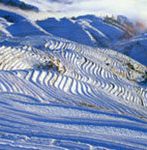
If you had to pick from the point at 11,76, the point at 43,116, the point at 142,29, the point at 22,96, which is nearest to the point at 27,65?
the point at 11,76

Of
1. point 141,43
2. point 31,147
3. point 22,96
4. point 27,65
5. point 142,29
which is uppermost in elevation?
point 142,29

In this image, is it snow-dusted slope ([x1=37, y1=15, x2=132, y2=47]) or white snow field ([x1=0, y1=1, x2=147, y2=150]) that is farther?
snow-dusted slope ([x1=37, y1=15, x2=132, y2=47])

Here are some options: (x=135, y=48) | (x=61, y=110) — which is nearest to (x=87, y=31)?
(x=135, y=48)

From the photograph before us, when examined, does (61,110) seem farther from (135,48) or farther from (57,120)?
(135,48)

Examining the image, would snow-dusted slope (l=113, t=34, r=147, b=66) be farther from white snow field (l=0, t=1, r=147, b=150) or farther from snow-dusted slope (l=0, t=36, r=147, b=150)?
snow-dusted slope (l=0, t=36, r=147, b=150)

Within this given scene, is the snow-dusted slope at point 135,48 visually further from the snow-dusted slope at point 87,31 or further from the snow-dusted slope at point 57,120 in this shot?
the snow-dusted slope at point 57,120

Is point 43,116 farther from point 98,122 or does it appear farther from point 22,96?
point 22,96

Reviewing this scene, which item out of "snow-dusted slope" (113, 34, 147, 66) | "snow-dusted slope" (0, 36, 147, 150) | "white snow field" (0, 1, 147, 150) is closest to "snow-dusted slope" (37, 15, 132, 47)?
"snow-dusted slope" (113, 34, 147, 66)

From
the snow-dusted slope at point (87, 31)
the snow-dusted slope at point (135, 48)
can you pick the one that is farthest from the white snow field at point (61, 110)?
the snow-dusted slope at point (87, 31)

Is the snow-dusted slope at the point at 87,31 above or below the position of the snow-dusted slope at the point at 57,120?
above

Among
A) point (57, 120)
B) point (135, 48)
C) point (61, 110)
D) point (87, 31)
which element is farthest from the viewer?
point (87, 31)

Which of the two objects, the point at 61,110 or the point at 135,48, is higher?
the point at 135,48
